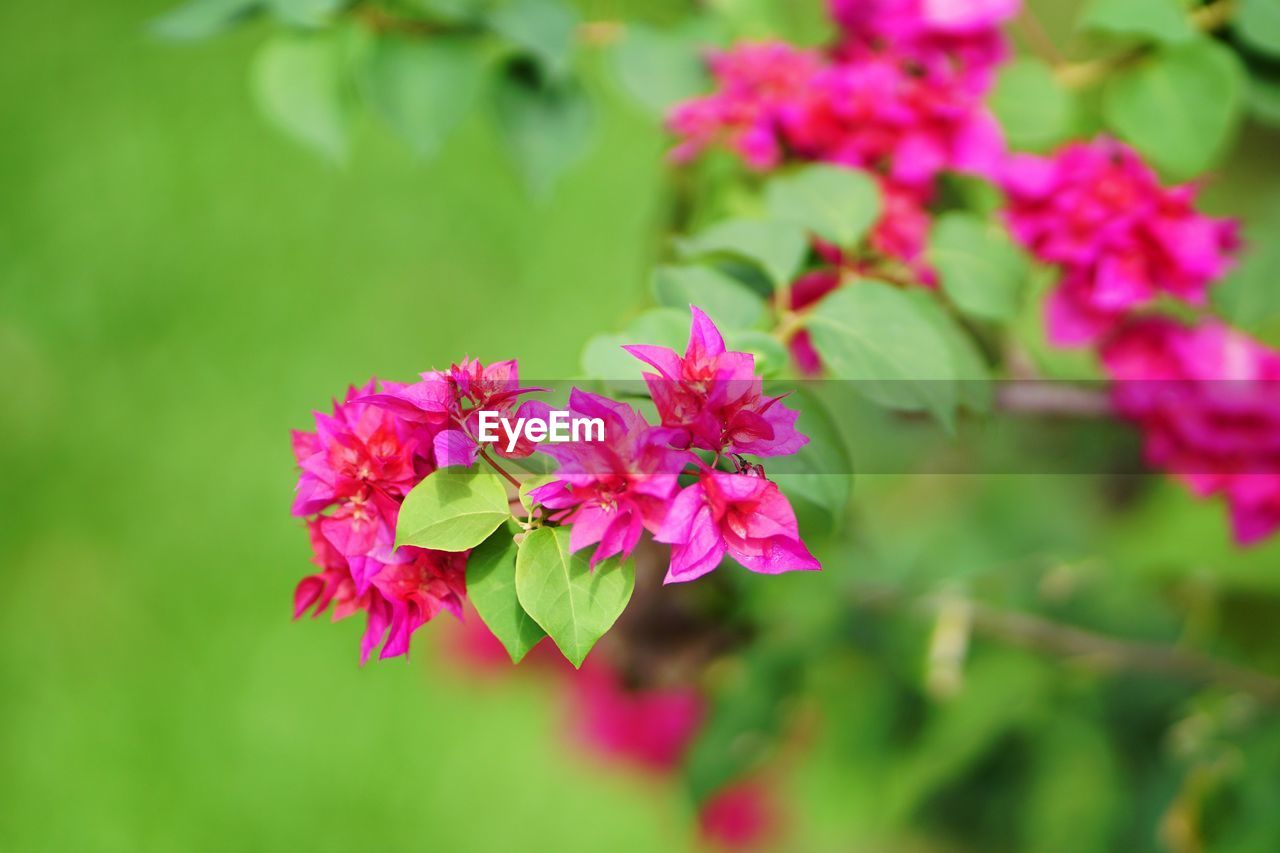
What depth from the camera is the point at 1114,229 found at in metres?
0.59

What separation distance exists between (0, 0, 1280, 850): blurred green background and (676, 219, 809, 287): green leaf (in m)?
0.39

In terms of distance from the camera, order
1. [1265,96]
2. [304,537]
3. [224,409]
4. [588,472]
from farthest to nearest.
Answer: [224,409] → [304,537] → [1265,96] → [588,472]

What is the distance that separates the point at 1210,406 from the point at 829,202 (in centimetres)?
27

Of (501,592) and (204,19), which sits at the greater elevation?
(204,19)

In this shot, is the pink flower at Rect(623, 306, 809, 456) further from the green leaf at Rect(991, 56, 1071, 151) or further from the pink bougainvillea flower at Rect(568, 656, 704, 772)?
the pink bougainvillea flower at Rect(568, 656, 704, 772)

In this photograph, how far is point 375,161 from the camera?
6.43 ft

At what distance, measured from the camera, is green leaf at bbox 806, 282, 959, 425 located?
17.8 inches

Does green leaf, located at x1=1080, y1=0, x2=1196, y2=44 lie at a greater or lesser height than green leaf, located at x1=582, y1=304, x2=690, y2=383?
greater

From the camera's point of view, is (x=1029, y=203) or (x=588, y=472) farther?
(x=1029, y=203)

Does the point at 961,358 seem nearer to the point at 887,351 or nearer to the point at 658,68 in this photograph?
the point at 887,351

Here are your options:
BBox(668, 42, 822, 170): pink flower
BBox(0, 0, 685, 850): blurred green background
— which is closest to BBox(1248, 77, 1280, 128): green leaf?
BBox(668, 42, 822, 170): pink flower

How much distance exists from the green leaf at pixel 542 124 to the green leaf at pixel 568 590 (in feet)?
1.37

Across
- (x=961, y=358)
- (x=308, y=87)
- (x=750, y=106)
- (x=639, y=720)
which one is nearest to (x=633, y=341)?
(x=961, y=358)

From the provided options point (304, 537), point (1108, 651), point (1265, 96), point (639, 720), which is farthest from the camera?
point (304, 537)
